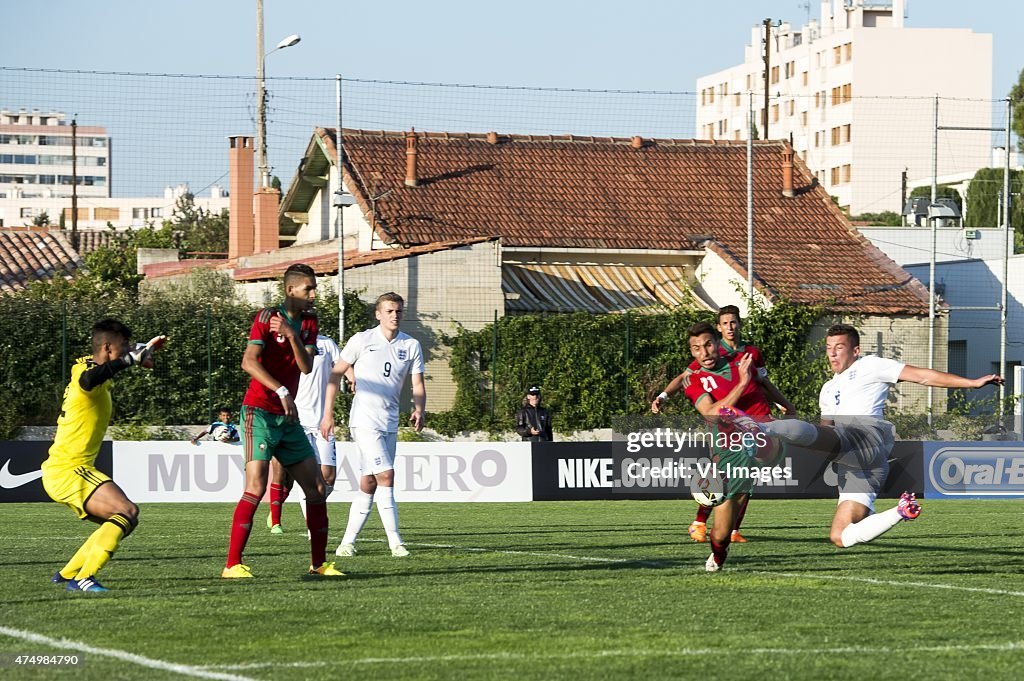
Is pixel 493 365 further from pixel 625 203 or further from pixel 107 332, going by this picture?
pixel 107 332

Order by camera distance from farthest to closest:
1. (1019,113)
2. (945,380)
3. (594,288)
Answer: (1019,113) → (594,288) → (945,380)

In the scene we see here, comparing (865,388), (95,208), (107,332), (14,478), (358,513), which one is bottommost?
(14,478)

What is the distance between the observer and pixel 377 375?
11.8m

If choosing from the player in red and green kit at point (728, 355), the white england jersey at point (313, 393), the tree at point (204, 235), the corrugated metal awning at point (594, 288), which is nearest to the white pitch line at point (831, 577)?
the player in red and green kit at point (728, 355)

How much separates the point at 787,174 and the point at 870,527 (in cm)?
2997

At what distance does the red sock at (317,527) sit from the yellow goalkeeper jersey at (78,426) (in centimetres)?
158

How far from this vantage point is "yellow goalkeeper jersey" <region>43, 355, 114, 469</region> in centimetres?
918

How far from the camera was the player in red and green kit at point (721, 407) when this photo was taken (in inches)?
401

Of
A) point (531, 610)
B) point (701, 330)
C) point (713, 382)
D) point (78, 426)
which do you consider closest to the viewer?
point (531, 610)

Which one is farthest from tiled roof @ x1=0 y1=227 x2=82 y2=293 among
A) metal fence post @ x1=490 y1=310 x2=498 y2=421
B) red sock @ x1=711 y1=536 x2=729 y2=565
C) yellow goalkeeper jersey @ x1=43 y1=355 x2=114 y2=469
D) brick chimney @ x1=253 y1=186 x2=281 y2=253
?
red sock @ x1=711 y1=536 x2=729 y2=565

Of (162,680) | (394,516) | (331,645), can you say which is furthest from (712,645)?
(394,516)

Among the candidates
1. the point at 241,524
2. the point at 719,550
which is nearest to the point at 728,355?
the point at 719,550

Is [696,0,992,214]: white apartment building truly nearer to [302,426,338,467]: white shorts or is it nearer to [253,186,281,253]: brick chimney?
[253,186,281,253]: brick chimney

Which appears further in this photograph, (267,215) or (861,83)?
(861,83)
